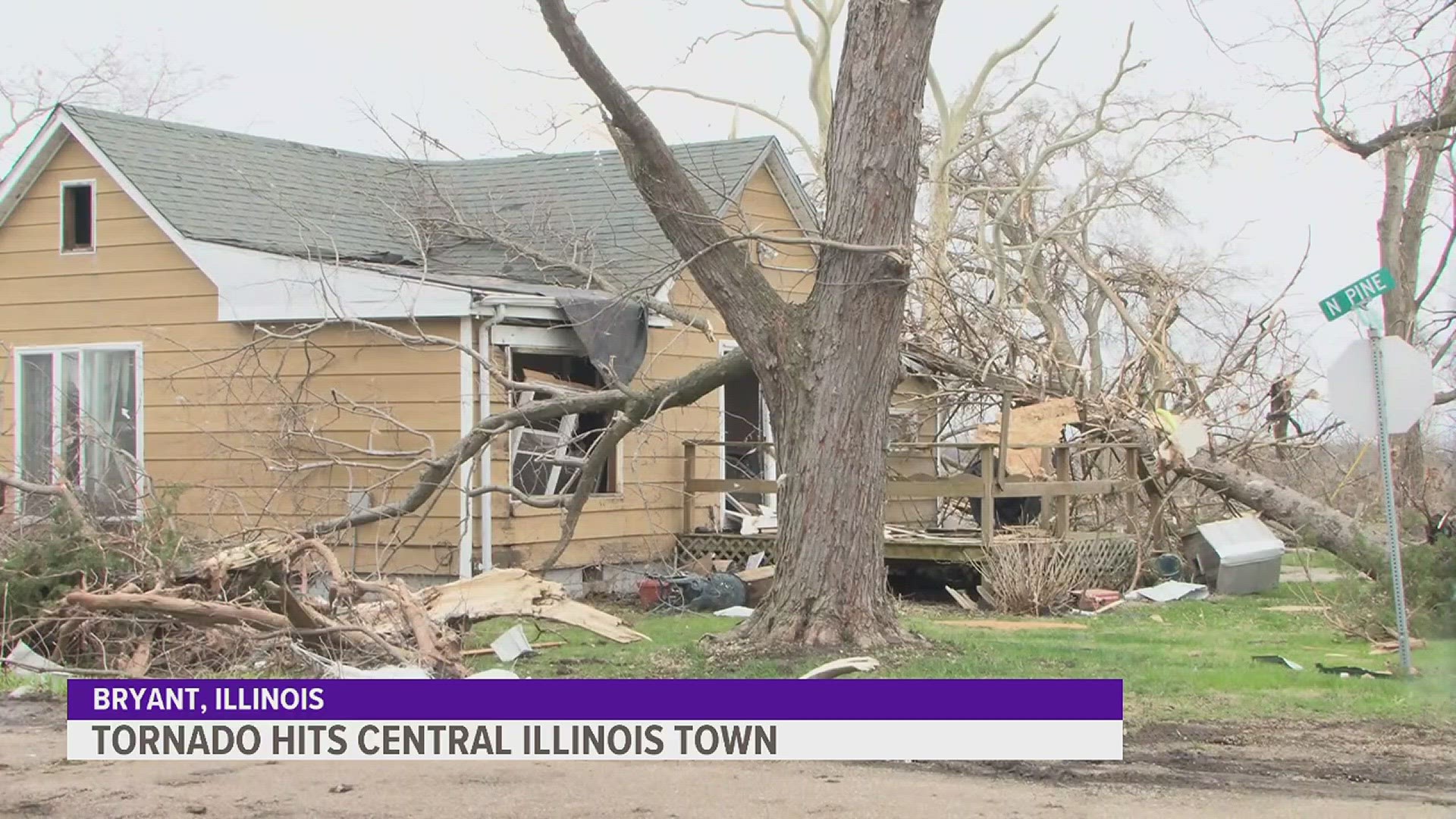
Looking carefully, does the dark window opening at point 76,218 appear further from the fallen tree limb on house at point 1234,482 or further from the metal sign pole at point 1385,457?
the metal sign pole at point 1385,457

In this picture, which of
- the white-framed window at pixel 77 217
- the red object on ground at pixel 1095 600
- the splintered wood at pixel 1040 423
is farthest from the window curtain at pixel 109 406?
the red object on ground at pixel 1095 600

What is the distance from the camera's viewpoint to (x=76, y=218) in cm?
1655

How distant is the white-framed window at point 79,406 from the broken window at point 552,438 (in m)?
3.96

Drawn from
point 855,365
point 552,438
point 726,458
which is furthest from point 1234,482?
point 855,365

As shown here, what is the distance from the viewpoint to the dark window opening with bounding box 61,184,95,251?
54.0 ft

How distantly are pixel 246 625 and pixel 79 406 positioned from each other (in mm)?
7582

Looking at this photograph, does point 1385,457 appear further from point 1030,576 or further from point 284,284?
point 284,284

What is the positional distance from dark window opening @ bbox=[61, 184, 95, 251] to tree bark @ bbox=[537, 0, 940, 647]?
8.76 m

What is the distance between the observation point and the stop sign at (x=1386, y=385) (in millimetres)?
9531

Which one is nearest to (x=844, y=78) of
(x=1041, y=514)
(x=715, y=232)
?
(x=715, y=232)

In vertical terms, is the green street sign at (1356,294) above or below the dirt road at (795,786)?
above

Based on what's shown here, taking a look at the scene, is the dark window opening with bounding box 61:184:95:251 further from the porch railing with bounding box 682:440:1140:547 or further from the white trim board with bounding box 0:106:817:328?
the porch railing with bounding box 682:440:1140:547

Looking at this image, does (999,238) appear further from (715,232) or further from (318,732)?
(318,732)

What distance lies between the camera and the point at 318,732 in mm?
8016
